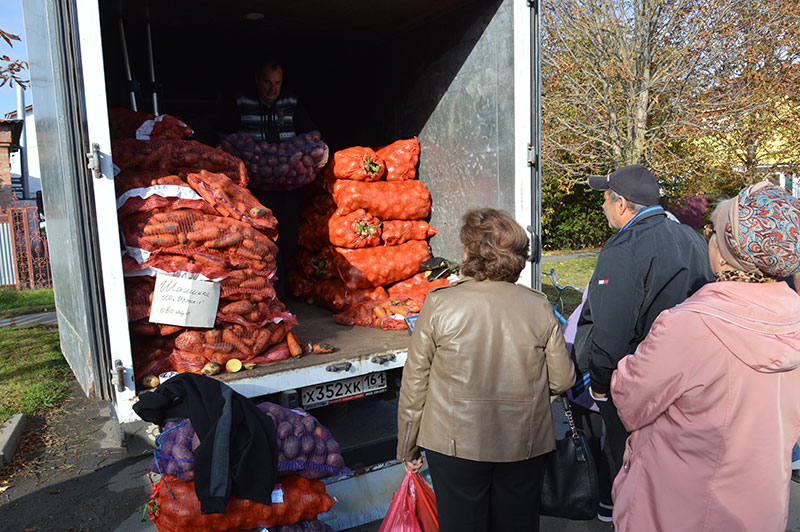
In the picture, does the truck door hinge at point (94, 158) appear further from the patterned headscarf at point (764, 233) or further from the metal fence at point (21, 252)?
the metal fence at point (21, 252)

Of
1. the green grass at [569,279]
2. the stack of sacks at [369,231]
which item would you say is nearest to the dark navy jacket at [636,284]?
the stack of sacks at [369,231]

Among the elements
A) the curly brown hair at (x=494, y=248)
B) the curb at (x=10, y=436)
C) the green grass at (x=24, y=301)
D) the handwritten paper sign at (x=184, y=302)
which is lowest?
the green grass at (x=24, y=301)

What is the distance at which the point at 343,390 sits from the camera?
11.3ft

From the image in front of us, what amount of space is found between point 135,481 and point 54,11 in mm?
2690

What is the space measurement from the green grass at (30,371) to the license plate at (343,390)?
294 cm

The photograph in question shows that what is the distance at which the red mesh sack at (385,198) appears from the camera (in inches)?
183

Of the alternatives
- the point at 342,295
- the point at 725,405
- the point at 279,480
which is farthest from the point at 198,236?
the point at 725,405

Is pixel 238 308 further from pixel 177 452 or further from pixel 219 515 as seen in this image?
pixel 219 515

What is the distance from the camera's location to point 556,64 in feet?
37.0

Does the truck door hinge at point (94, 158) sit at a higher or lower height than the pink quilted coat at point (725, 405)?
higher

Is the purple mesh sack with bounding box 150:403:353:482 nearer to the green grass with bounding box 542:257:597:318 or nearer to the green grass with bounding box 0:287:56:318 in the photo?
the green grass with bounding box 542:257:597:318

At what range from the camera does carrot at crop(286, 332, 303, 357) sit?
3449 mm

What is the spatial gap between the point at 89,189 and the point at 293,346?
1.38 metres

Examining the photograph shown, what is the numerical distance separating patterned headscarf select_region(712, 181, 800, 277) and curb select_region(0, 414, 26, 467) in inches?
175
